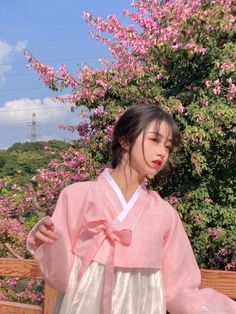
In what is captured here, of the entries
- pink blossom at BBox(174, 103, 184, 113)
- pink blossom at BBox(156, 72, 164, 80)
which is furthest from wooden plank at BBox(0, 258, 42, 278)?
pink blossom at BBox(156, 72, 164, 80)

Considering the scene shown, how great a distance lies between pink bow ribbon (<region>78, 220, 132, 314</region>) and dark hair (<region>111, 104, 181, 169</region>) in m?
0.26

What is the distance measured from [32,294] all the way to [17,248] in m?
0.64

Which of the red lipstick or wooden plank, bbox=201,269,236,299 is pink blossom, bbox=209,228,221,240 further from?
the red lipstick

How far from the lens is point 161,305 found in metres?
1.78

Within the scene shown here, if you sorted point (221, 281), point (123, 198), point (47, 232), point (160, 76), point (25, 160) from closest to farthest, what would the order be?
1. point (47, 232)
2. point (123, 198)
3. point (221, 281)
4. point (160, 76)
5. point (25, 160)

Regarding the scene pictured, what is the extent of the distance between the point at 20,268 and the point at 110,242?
58.5 inches

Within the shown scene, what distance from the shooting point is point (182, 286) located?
1.85m

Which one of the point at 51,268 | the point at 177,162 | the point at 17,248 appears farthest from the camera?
the point at 17,248

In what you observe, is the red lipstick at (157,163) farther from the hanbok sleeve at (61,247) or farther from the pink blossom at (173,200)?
the pink blossom at (173,200)

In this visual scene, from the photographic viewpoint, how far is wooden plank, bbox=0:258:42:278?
10.0 feet

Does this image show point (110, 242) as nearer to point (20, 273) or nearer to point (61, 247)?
point (61, 247)

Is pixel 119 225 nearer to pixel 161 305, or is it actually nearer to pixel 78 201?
pixel 78 201

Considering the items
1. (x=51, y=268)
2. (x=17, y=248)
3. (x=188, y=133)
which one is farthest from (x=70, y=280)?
(x=17, y=248)

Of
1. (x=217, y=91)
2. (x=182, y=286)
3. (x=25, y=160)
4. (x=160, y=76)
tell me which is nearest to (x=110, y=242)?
(x=182, y=286)
